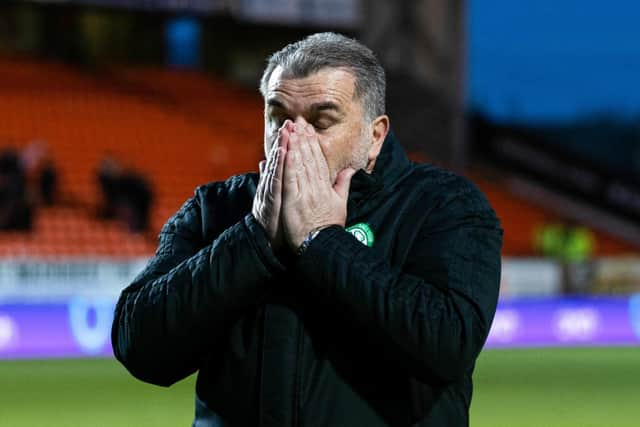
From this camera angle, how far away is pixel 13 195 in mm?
15828

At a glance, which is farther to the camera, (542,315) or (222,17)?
(222,17)

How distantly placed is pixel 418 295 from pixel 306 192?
0.24 metres

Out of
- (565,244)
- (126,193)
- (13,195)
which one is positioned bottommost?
(565,244)

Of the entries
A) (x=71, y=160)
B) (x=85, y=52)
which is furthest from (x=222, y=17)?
(x=71, y=160)

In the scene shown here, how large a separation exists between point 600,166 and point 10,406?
1851 cm

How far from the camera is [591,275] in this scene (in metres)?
17.7

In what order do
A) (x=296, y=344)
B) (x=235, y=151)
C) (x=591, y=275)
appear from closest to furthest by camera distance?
(x=296, y=344) < (x=591, y=275) < (x=235, y=151)

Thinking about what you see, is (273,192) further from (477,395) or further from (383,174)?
(477,395)

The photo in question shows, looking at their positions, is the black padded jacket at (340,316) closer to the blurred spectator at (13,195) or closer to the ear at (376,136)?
the ear at (376,136)

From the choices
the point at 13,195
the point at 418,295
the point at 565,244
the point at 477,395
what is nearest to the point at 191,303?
the point at 418,295

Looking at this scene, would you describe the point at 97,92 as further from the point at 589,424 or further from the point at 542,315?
the point at 589,424

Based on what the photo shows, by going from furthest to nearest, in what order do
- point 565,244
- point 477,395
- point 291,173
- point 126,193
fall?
point 565,244
point 126,193
point 477,395
point 291,173

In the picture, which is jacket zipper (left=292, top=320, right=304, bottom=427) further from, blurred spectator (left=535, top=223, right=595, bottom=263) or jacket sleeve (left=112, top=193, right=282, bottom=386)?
blurred spectator (left=535, top=223, right=595, bottom=263)

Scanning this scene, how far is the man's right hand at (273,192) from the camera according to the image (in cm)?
190
